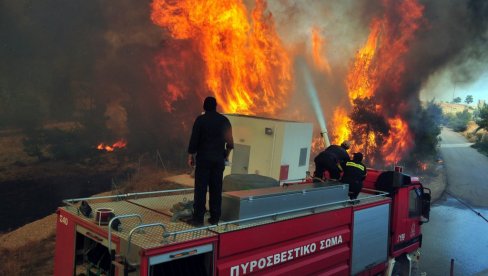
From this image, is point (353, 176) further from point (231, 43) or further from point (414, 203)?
point (231, 43)

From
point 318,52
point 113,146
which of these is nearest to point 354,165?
point 113,146

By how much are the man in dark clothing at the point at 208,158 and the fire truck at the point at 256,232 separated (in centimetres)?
23

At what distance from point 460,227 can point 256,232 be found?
594 inches

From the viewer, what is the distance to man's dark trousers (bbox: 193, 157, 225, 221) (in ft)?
16.5

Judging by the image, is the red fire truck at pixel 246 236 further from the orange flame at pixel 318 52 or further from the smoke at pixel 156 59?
the orange flame at pixel 318 52

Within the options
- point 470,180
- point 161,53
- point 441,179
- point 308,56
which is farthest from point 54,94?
point 470,180

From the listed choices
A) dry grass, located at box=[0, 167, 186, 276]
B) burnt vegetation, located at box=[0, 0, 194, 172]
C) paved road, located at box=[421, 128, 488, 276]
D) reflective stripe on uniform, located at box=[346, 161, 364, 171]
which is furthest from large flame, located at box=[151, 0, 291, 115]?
reflective stripe on uniform, located at box=[346, 161, 364, 171]

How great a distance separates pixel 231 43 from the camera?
75.2 feet

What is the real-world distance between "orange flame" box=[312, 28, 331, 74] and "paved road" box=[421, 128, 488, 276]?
11.4m

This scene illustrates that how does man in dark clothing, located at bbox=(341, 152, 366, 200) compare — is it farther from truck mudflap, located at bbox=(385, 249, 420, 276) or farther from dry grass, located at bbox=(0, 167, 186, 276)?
dry grass, located at bbox=(0, 167, 186, 276)

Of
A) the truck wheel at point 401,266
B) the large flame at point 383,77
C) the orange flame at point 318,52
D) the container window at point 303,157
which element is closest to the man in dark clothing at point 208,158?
the truck wheel at point 401,266

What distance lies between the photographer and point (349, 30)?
26.8 meters

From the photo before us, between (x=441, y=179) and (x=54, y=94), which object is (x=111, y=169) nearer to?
(x=54, y=94)

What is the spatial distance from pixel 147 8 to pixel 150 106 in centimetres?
586
